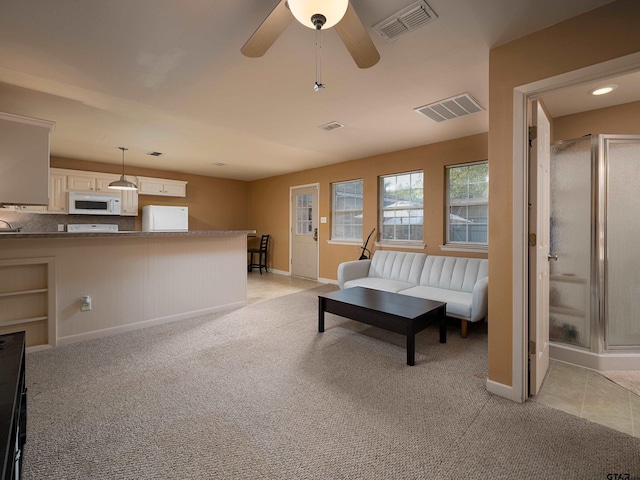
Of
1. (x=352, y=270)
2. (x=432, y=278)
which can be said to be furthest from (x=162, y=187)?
(x=432, y=278)

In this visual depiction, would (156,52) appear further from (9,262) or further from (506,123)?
(506,123)

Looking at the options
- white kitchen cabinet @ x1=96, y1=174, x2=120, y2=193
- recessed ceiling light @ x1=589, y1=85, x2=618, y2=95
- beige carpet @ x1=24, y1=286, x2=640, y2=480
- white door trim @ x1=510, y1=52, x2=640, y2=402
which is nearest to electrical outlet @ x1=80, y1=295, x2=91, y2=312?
beige carpet @ x1=24, y1=286, x2=640, y2=480

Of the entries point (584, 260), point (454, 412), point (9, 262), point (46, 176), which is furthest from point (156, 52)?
point (584, 260)

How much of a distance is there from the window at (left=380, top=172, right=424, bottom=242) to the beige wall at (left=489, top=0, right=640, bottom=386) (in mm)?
2748

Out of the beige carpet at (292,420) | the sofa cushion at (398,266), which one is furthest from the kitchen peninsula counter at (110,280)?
the sofa cushion at (398,266)

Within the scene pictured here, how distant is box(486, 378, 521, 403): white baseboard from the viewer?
202 centimetres

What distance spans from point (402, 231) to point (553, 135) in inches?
94.5

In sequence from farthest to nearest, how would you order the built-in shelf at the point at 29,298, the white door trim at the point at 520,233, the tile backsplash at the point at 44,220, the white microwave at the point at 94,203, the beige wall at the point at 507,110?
1. the white microwave at the point at 94,203
2. the tile backsplash at the point at 44,220
3. the built-in shelf at the point at 29,298
4. the white door trim at the point at 520,233
5. the beige wall at the point at 507,110

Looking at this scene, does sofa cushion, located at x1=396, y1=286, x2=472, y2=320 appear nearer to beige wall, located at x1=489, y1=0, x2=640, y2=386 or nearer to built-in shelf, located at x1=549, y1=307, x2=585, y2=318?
built-in shelf, located at x1=549, y1=307, x2=585, y2=318

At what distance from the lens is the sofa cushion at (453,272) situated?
368 centimetres

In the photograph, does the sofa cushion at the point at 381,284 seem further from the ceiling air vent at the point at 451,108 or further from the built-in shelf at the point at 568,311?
the ceiling air vent at the point at 451,108

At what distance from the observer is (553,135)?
125 inches

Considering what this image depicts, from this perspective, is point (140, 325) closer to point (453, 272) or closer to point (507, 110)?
point (453, 272)

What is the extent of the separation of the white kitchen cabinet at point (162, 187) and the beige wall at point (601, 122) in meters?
6.76
